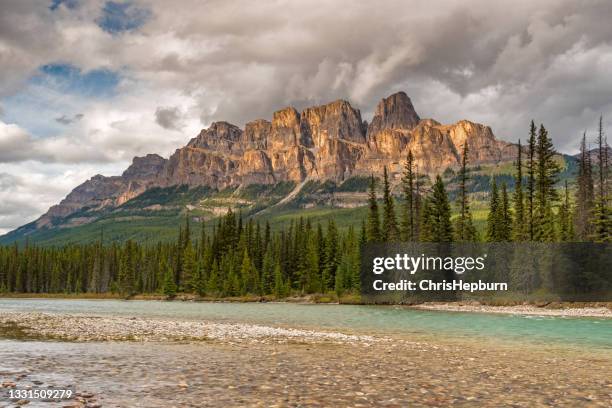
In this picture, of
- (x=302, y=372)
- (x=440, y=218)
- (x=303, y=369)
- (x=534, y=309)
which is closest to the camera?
(x=302, y=372)

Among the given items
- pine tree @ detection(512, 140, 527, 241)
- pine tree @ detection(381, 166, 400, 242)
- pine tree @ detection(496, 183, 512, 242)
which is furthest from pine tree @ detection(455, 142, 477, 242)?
pine tree @ detection(381, 166, 400, 242)

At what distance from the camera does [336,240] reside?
131m

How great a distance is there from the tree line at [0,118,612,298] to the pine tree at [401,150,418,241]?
210 mm

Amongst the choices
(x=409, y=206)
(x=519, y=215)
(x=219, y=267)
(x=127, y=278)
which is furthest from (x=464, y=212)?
(x=127, y=278)

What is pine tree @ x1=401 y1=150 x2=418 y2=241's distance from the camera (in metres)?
101

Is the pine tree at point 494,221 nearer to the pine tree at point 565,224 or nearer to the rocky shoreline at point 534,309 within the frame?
the pine tree at point 565,224

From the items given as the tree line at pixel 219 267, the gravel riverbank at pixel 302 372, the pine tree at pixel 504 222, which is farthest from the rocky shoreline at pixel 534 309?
the gravel riverbank at pixel 302 372

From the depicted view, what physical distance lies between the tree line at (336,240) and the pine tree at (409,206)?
21 centimetres

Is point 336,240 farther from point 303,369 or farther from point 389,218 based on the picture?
point 303,369

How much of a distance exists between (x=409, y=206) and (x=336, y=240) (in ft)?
104

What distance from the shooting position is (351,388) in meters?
15.7

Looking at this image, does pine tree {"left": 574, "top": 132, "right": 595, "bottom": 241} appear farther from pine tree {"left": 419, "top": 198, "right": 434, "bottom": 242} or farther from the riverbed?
the riverbed

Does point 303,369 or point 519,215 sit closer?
point 303,369

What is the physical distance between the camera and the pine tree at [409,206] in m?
101
